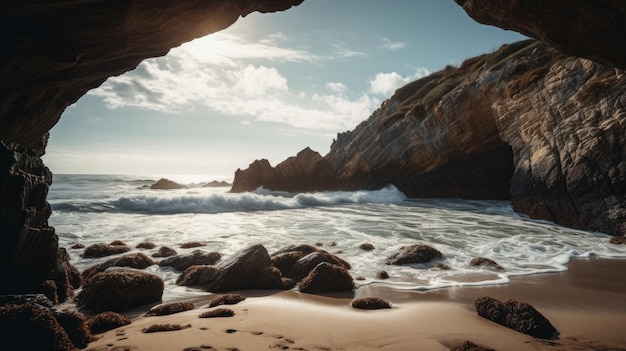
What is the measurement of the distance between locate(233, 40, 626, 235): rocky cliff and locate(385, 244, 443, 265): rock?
423 inches

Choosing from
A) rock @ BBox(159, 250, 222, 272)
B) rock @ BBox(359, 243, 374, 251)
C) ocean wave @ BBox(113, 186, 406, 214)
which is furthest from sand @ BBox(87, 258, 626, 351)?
ocean wave @ BBox(113, 186, 406, 214)

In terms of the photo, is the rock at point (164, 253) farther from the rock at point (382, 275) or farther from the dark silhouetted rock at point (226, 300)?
the rock at point (382, 275)

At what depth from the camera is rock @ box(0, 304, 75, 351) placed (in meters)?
4.40

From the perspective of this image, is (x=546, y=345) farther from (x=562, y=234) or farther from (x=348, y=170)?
(x=348, y=170)

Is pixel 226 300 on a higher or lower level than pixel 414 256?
lower

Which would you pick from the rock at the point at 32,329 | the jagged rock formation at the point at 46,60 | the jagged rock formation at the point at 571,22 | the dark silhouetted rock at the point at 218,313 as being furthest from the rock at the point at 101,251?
the jagged rock formation at the point at 571,22

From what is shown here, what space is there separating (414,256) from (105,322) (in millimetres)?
8662

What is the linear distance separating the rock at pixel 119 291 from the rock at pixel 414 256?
23.1ft

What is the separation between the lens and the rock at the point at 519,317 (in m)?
5.46

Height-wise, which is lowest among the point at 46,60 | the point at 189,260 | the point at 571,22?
the point at 189,260

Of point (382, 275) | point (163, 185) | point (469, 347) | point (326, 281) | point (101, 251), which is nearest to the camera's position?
point (469, 347)

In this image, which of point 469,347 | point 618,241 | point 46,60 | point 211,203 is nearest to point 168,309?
point 469,347

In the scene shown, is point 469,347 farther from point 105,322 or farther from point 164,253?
point 164,253

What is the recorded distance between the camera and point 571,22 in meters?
7.82
